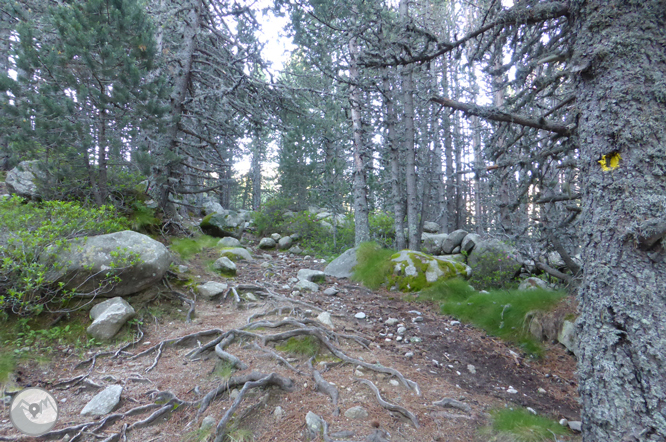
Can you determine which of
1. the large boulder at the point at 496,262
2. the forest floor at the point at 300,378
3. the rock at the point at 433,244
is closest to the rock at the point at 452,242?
the rock at the point at 433,244

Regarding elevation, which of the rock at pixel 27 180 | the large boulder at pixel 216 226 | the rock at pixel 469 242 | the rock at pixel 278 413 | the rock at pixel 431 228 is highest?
the rock at pixel 27 180

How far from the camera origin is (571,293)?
4758 mm

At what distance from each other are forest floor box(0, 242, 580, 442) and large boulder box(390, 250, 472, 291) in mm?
1354

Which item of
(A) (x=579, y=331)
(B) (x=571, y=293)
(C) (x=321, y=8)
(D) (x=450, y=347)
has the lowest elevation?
(D) (x=450, y=347)

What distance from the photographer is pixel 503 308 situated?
17.3ft

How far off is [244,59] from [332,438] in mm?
8286

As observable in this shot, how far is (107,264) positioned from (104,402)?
2062 millimetres

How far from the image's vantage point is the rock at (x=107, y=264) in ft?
13.4

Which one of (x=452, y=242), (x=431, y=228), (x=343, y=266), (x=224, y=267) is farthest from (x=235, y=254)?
(x=431, y=228)

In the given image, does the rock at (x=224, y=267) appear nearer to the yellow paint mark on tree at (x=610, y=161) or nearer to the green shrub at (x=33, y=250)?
the green shrub at (x=33, y=250)

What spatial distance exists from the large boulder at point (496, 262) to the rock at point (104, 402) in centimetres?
717

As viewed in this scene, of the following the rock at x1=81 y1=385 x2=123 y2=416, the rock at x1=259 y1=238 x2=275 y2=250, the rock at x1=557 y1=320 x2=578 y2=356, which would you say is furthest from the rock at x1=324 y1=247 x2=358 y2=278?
the rock at x1=81 y1=385 x2=123 y2=416

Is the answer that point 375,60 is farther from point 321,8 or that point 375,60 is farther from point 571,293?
point 321,8

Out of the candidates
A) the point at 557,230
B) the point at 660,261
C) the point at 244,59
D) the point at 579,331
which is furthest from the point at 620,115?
the point at 244,59
